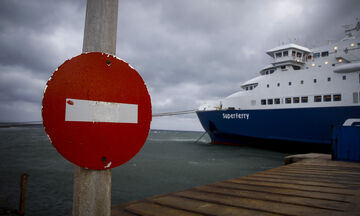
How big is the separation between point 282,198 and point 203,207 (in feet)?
3.31

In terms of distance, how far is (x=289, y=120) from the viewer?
17156mm

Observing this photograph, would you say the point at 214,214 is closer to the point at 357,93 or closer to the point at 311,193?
the point at 311,193

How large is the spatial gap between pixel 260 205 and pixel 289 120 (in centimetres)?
1715

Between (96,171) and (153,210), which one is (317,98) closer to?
(153,210)

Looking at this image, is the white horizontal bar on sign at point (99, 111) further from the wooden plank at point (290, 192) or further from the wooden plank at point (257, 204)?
the wooden plank at point (290, 192)

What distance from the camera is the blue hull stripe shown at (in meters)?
15.6

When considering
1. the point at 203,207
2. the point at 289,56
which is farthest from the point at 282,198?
the point at 289,56

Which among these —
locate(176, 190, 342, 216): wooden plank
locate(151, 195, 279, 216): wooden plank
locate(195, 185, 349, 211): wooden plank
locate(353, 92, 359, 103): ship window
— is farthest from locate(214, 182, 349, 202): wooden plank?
locate(353, 92, 359, 103): ship window

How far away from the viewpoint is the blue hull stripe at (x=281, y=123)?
1559cm

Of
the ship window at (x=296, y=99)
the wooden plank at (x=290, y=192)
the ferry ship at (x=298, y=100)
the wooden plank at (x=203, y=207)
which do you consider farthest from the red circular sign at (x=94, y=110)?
the ship window at (x=296, y=99)

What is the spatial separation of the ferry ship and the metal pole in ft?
53.8

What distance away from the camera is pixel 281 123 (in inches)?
689

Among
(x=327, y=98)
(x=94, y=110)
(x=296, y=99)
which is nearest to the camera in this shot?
(x=94, y=110)

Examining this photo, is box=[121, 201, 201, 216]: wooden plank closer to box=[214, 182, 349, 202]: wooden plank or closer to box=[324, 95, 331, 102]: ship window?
box=[214, 182, 349, 202]: wooden plank
